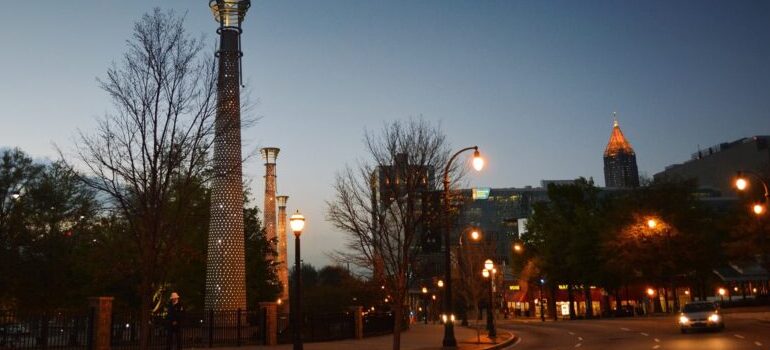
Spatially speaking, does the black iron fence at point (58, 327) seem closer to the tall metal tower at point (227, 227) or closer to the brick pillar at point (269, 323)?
the brick pillar at point (269, 323)

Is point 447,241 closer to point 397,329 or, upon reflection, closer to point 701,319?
point 397,329

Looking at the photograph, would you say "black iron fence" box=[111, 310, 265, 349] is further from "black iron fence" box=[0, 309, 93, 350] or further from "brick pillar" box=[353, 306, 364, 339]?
"brick pillar" box=[353, 306, 364, 339]

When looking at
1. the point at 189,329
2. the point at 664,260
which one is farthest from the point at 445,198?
the point at 664,260

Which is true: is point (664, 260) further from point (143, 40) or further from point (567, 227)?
point (143, 40)

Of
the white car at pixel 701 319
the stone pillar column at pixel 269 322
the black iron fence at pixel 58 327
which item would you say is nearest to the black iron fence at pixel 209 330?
the stone pillar column at pixel 269 322

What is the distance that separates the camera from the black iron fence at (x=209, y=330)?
27.3m

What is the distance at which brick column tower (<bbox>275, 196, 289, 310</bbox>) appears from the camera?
235 ft

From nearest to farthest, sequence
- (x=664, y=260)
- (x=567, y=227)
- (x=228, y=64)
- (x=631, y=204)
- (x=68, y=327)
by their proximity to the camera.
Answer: (x=68, y=327) → (x=228, y=64) → (x=664, y=260) → (x=631, y=204) → (x=567, y=227)

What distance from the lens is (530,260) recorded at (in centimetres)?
7375

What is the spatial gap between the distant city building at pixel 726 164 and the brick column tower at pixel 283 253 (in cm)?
6204

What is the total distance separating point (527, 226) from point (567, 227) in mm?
7883

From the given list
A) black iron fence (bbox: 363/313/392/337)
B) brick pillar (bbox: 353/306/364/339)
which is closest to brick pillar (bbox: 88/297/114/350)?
brick pillar (bbox: 353/306/364/339)

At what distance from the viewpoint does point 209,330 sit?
2805cm

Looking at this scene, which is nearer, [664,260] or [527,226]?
[664,260]
